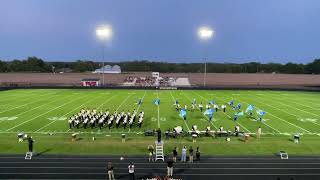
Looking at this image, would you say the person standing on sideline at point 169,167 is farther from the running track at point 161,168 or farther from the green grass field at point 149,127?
the green grass field at point 149,127

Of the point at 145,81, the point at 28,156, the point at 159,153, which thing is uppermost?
the point at 145,81

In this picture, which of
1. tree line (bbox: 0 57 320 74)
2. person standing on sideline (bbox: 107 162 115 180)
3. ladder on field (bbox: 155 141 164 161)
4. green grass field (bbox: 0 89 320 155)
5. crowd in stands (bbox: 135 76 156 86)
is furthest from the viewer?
tree line (bbox: 0 57 320 74)

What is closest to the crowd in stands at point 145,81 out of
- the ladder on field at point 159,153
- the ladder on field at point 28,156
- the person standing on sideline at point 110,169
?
the ladder on field at point 159,153

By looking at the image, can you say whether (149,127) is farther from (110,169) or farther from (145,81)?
(145,81)

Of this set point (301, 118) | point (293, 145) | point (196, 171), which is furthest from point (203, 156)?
point (301, 118)

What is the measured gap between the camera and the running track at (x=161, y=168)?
19219mm

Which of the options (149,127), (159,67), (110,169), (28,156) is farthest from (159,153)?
(159,67)

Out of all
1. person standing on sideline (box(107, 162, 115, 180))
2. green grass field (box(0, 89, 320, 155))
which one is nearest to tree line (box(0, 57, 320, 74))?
green grass field (box(0, 89, 320, 155))

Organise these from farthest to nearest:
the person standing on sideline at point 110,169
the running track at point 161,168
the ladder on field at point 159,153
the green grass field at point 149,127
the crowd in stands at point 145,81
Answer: the crowd in stands at point 145,81 < the green grass field at point 149,127 < the ladder on field at point 159,153 < the running track at point 161,168 < the person standing on sideline at point 110,169

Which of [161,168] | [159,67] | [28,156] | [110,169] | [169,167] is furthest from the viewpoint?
[159,67]

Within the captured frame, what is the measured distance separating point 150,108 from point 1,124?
17129 millimetres

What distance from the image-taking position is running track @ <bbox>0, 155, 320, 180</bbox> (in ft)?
63.1

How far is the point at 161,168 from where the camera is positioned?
20484mm

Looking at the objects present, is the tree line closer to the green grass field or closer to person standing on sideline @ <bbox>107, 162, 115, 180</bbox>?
the green grass field
